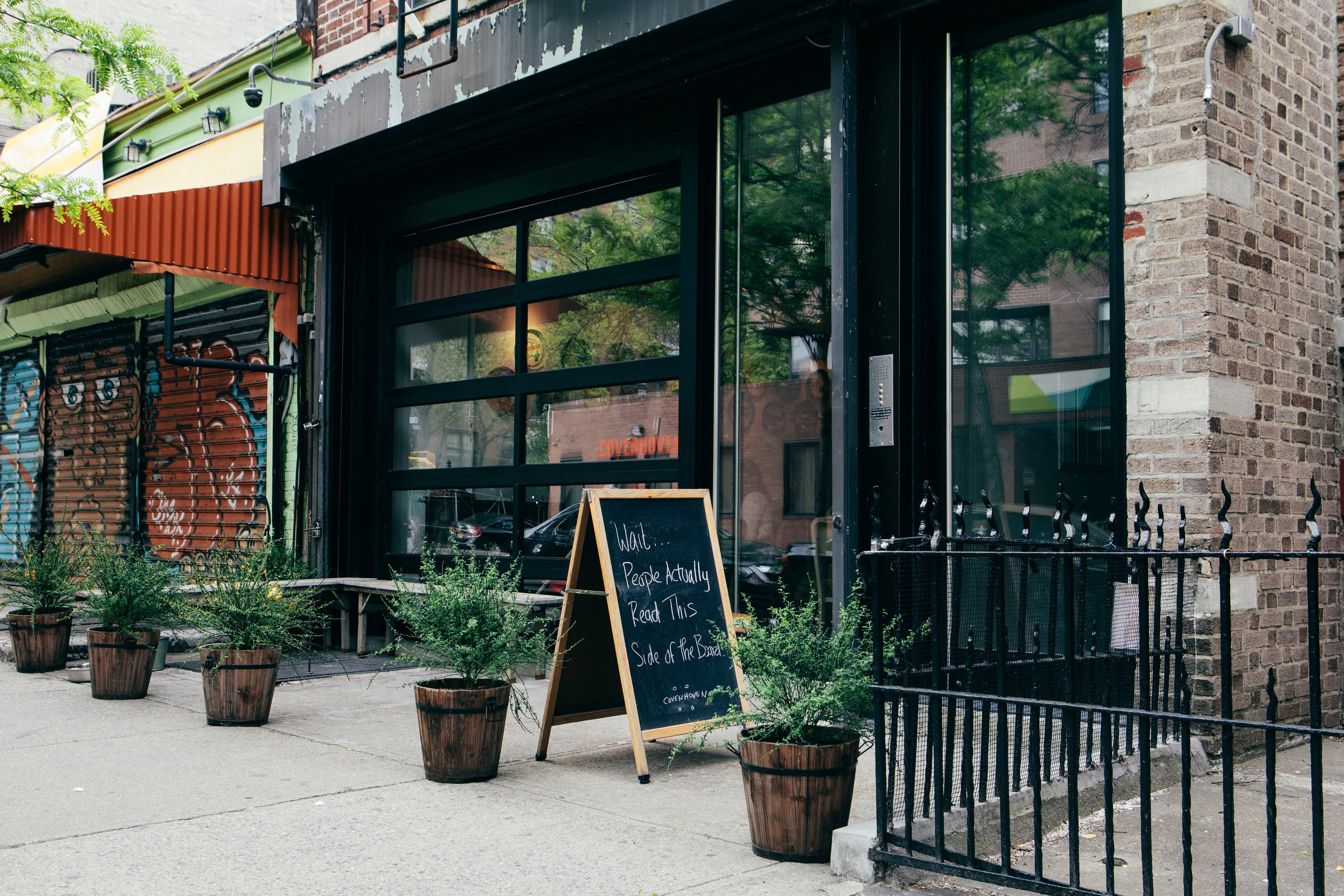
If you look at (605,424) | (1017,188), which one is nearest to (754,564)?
(605,424)

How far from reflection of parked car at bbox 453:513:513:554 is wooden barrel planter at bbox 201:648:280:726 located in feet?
9.33

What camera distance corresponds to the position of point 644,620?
5.61 meters

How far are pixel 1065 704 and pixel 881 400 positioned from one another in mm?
3364

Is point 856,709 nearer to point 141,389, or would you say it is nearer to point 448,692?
point 448,692

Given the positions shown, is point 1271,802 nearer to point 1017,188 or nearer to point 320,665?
point 1017,188

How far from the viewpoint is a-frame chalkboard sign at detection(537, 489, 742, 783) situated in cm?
552

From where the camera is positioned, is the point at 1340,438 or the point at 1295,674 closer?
the point at 1295,674

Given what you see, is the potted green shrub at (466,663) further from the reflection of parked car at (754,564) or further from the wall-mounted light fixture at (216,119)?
the wall-mounted light fixture at (216,119)

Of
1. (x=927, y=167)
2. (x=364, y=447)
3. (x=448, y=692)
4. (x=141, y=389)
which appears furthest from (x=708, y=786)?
(x=141, y=389)

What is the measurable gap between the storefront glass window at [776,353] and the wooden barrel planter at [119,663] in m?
3.98

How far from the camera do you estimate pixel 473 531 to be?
9742 mm

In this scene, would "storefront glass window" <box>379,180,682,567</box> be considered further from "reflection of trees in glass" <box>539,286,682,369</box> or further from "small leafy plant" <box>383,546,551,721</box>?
"small leafy plant" <box>383,546,551,721</box>

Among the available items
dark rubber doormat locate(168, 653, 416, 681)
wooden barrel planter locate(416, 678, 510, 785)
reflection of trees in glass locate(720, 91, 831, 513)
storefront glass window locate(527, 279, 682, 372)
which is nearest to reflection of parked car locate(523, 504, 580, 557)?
storefront glass window locate(527, 279, 682, 372)

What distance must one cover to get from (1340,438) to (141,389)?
1205 centimetres
